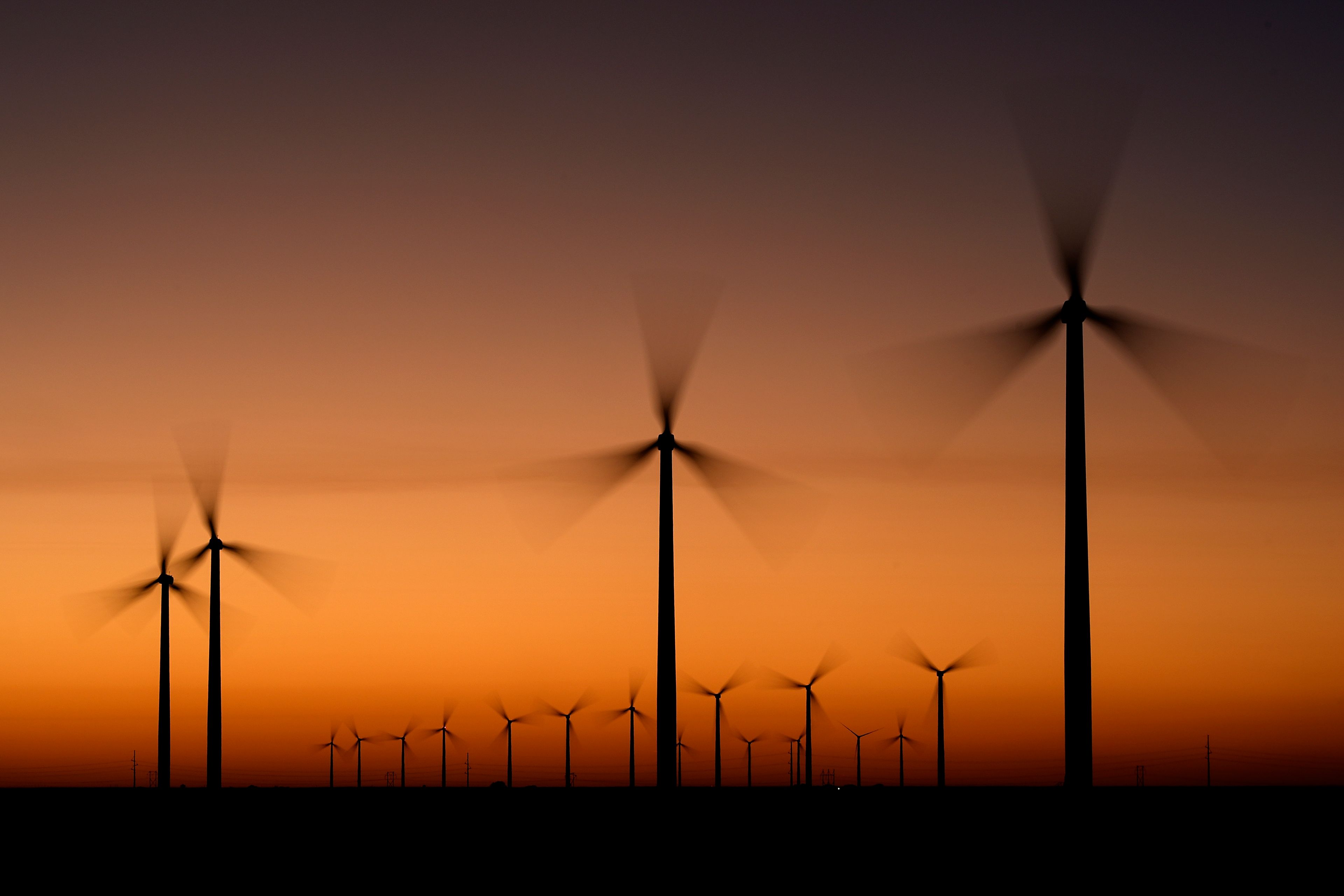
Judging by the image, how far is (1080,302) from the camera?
49.7 metres

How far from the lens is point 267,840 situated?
182 ft

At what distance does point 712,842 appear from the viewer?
53156mm

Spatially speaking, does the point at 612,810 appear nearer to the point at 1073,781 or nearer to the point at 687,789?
the point at 1073,781

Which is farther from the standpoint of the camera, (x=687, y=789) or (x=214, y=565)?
(x=687, y=789)

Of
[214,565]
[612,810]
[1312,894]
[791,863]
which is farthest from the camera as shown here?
[214,565]

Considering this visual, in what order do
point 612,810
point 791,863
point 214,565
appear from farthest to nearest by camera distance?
point 214,565
point 612,810
point 791,863

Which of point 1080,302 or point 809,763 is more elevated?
point 1080,302

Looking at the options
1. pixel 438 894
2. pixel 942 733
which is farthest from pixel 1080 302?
pixel 942 733

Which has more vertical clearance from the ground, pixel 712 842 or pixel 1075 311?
pixel 1075 311

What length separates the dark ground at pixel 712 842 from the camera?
4541 centimetres

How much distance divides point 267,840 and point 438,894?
15215 mm

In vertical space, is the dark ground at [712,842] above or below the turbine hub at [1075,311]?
below

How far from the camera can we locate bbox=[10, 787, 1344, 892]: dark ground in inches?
1788

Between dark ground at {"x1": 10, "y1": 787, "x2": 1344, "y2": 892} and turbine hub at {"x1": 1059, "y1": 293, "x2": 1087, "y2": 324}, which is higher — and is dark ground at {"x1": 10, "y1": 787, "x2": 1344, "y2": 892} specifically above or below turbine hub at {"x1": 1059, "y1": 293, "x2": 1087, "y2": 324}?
below
